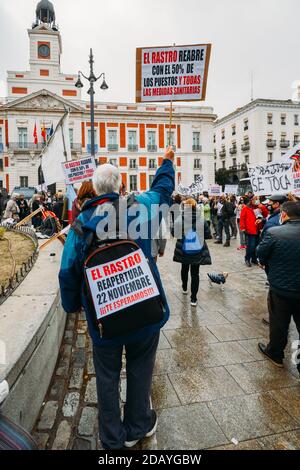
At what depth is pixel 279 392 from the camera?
2.87 meters

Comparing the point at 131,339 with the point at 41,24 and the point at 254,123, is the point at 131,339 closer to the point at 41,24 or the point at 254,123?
the point at 254,123

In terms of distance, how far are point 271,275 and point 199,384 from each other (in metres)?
1.33

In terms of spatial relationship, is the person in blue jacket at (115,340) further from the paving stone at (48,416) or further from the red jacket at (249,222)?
the red jacket at (249,222)

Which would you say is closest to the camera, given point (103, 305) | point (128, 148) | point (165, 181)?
point (103, 305)

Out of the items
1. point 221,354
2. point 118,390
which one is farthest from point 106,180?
point 221,354

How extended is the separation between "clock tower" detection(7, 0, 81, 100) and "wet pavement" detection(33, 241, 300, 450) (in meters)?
49.1

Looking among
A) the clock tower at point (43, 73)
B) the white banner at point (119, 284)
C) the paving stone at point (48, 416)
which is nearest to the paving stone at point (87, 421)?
the paving stone at point (48, 416)

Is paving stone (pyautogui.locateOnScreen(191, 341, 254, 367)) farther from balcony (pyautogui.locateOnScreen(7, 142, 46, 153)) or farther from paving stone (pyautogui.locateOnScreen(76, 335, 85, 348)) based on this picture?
balcony (pyautogui.locateOnScreen(7, 142, 46, 153))

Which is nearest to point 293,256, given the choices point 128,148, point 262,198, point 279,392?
point 279,392

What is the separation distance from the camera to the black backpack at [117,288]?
6.30ft

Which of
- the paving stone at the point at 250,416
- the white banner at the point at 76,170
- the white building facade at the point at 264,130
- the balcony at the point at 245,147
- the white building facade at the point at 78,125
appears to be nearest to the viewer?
the paving stone at the point at 250,416

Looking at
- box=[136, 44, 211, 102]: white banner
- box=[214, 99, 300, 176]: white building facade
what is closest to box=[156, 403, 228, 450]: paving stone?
box=[136, 44, 211, 102]: white banner

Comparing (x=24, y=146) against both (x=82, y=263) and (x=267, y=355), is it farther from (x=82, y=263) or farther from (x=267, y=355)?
(x=82, y=263)

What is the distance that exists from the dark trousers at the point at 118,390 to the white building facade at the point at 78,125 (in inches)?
1763
